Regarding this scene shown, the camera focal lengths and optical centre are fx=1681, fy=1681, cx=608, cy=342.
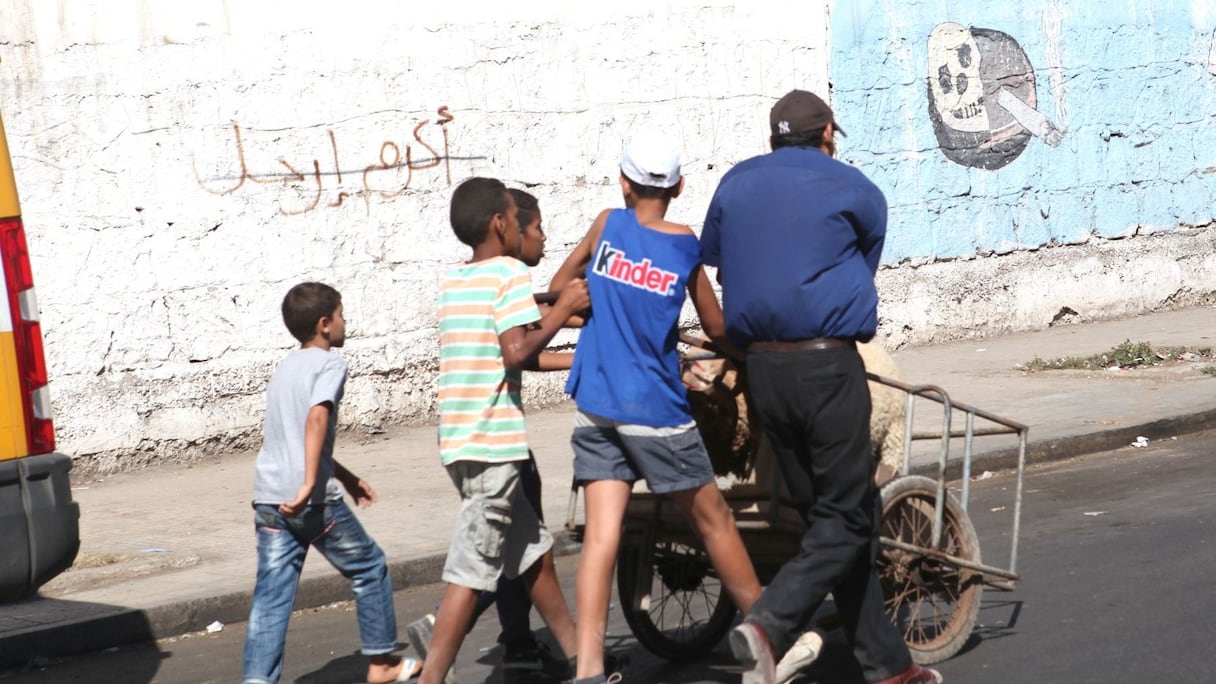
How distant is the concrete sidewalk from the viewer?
7039mm

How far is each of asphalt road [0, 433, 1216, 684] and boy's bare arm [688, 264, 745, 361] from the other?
1.23 meters

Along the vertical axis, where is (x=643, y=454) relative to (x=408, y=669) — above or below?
above

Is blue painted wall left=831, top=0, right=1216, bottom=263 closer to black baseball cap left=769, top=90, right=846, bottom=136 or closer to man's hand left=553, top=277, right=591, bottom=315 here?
black baseball cap left=769, top=90, right=846, bottom=136

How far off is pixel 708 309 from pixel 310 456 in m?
1.37

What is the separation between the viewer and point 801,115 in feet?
17.1

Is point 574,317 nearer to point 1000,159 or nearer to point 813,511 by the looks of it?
point 813,511

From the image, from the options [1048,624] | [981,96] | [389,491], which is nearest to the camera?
[1048,624]

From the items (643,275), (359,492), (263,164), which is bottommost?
(359,492)

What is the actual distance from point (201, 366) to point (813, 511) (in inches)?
250

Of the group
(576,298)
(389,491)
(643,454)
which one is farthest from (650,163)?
(389,491)

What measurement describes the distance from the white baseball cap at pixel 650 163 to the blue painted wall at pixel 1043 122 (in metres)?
8.48

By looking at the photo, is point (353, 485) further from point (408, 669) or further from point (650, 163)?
point (650, 163)

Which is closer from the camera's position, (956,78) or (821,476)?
(821,476)

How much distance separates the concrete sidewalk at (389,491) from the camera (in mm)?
7039
